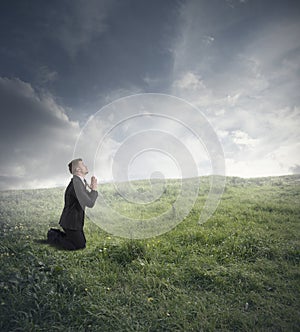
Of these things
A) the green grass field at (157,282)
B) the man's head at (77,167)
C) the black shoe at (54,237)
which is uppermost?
the man's head at (77,167)

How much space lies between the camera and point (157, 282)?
5945mm

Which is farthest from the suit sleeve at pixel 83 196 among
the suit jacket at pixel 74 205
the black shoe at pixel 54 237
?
the black shoe at pixel 54 237

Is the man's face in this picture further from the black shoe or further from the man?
the black shoe

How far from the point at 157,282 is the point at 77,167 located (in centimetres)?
316

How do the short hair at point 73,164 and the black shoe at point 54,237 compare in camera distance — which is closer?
the short hair at point 73,164

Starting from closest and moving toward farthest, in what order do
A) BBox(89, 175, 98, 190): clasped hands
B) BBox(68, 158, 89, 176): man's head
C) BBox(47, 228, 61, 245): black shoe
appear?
BBox(89, 175, 98, 190): clasped hands, BBox(68, 158, 89, 176): man's head, BBox(47, 228, 61, 245): black shoe

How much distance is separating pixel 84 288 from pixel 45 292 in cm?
72

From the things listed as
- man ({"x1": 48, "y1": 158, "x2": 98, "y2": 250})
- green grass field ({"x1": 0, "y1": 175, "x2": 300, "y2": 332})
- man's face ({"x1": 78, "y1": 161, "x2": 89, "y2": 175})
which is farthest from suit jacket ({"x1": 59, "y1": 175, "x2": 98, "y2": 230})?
green grass field ({"x1": 0, "y1": 175, "x2": 300, "y2": 332})

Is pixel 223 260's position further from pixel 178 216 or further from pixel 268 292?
pixel 178 216

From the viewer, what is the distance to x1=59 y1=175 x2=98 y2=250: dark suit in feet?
22.2

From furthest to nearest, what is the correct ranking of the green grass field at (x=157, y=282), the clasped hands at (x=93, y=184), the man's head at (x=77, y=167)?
the man's head at (x=77, y=167) < the clasped hands at (x=93, y=184) < the green grass field at (x=157, y=282)

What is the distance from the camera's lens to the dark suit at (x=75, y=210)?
6758 mm

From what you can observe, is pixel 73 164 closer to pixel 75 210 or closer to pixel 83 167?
pixel 83 167

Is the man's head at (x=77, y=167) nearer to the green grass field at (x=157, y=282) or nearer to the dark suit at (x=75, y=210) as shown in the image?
the dark suit at (x=75, y=210)
